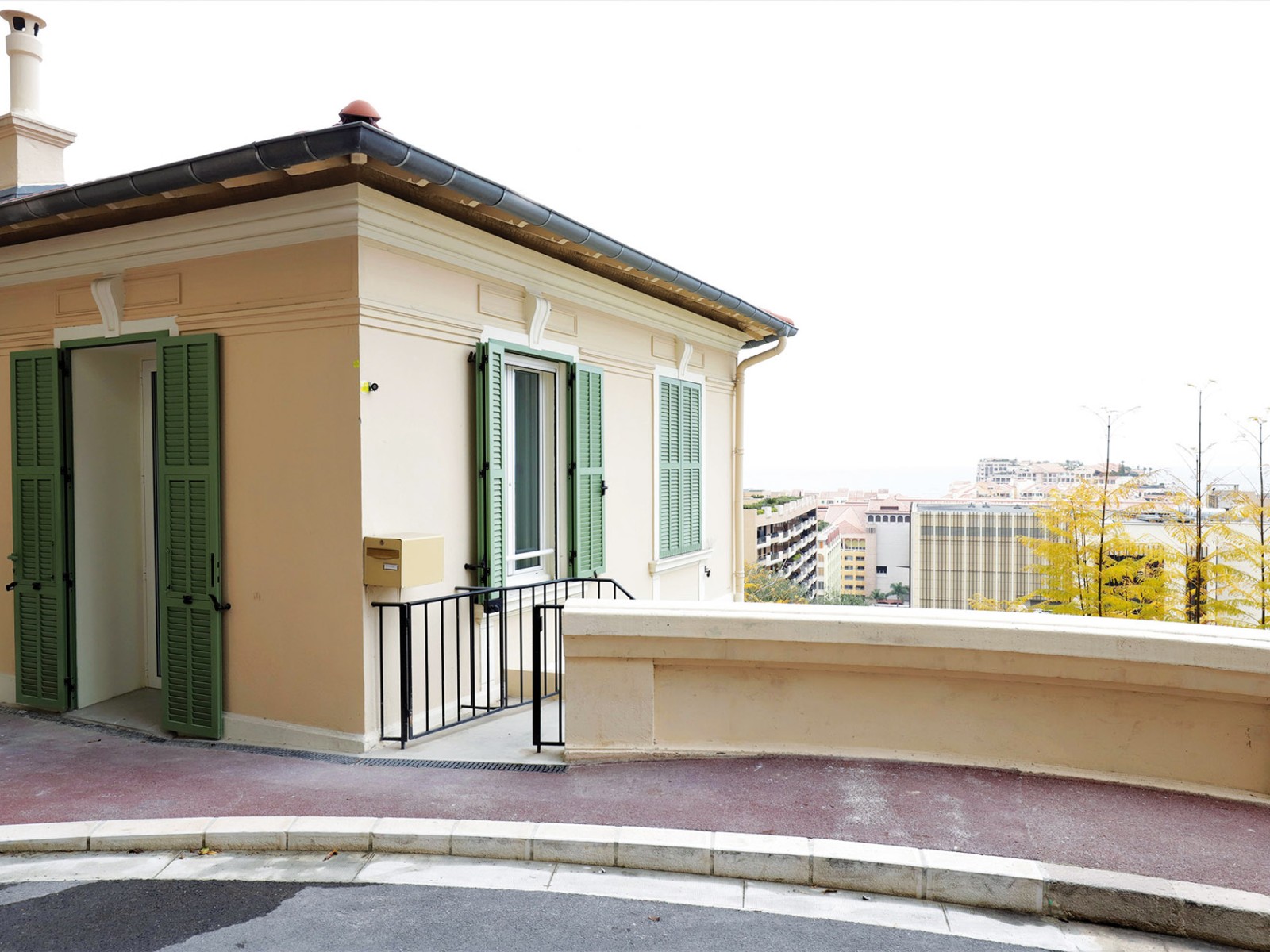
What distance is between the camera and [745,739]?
458cm

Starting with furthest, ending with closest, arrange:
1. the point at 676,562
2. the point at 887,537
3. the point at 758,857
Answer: the point at 887,537 < the point at 676,562 < the point at 758,857

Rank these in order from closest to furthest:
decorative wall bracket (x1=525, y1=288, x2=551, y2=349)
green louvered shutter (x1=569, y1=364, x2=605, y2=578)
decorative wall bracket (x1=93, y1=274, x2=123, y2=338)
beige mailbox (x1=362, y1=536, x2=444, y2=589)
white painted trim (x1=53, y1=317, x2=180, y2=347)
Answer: beige mailbox (x1=362, y1=536, x2=444, y2=589) → white painted trim (x1=53, y1=317, x2=180, y2=347) → decorative wall bracket (x1=93, y1=274, x2=123, y2=338) → decorative wall bracket (x1=525, y1=288, x2=551, y2=349) → green louvered shutter (x1=569, y1=364, x2=605, y2=578)

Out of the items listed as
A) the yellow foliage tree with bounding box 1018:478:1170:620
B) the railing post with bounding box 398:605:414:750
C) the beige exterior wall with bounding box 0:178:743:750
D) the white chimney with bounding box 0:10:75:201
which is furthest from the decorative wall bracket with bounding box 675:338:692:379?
the yellow foliage tree with bounding box 1018:478:1170:620

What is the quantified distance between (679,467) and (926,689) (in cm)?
535

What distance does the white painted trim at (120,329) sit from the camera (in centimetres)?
607

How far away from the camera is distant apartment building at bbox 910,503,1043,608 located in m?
63.0

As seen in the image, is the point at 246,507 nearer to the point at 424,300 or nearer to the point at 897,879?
the point at 424,300

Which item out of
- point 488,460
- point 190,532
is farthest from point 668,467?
→ point 190,532

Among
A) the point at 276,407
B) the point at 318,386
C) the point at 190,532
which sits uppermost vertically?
the point at 318,386

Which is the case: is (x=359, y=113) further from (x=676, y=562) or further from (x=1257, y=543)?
(x=1257, y=543)

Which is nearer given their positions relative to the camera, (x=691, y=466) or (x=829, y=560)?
(x=691, y=466)

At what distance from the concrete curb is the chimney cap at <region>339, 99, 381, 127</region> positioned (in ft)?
12.0

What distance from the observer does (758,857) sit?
347 centimetres

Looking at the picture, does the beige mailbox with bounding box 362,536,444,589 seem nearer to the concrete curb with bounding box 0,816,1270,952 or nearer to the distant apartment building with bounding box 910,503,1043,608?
the concrete curb with bounding box 0,816,1270,952
